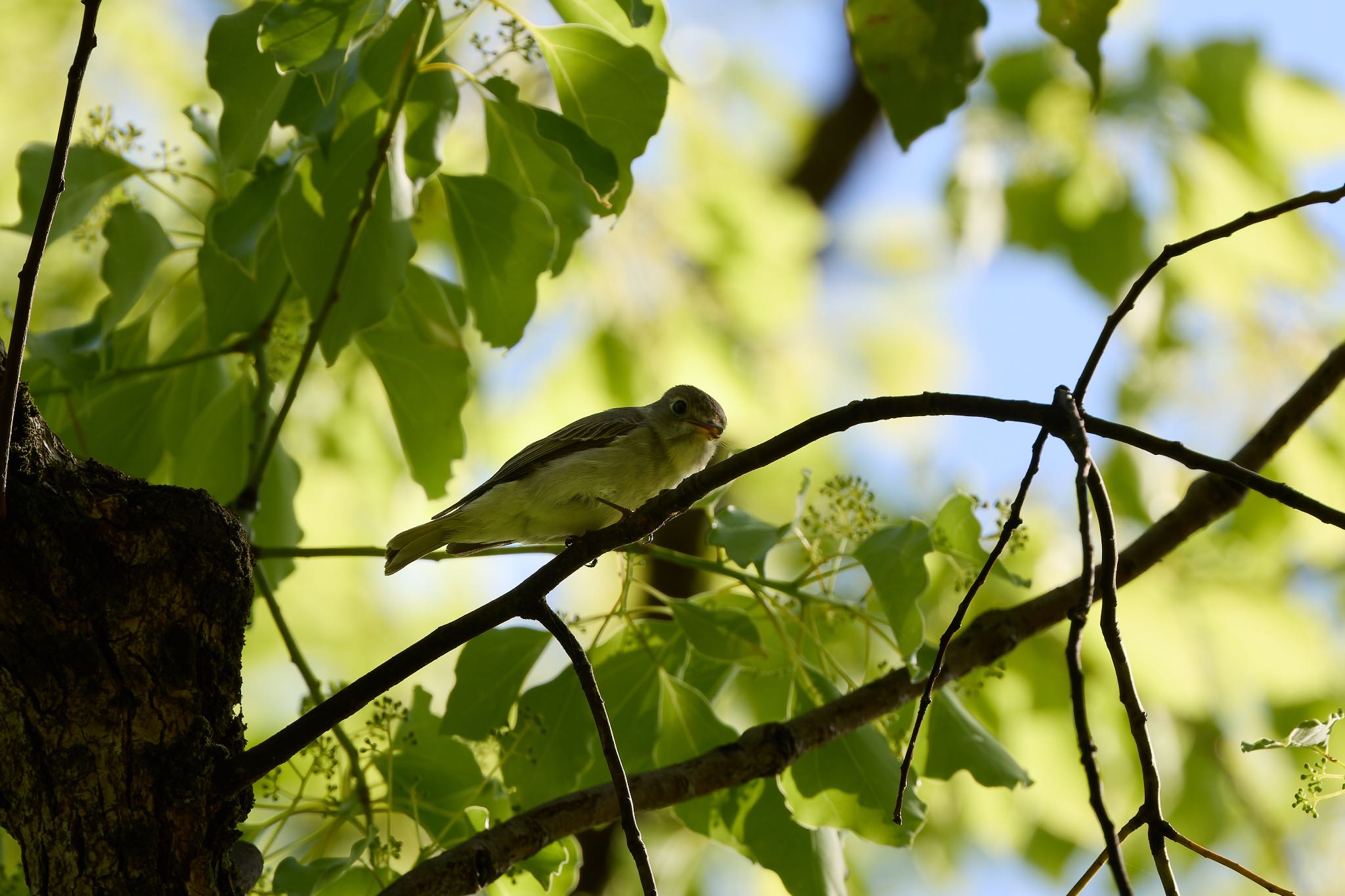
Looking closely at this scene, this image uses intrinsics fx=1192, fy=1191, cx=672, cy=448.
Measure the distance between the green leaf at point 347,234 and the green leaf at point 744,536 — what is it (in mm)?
818

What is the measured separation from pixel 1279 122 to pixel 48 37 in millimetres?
5086

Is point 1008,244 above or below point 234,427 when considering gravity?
above

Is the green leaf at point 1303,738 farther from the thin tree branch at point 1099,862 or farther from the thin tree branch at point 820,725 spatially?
the thin tree branch at point 820,725

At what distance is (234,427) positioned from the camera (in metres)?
3.03

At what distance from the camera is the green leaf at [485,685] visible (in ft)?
8.37

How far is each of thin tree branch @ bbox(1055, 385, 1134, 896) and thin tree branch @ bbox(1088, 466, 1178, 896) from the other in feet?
0.11

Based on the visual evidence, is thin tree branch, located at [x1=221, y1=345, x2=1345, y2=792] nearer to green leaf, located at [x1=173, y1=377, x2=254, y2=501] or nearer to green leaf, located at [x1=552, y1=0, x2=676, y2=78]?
green leaf, located at [x1=552, y1=0, x2=676, y2=78]

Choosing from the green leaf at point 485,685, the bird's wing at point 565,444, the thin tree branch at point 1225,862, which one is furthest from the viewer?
the bird's wing at point 565,444

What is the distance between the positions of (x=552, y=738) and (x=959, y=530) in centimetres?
97

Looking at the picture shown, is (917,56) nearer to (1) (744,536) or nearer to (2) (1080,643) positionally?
(1) (744,536)

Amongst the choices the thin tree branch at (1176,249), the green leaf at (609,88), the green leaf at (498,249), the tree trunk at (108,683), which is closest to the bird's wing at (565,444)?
the green leaf at (498,249)

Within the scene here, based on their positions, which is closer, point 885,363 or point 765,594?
point 765,594

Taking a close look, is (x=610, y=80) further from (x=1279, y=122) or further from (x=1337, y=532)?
(x=1337, y=532)

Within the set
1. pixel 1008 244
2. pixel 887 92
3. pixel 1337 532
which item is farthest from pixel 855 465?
pixel 887 92
